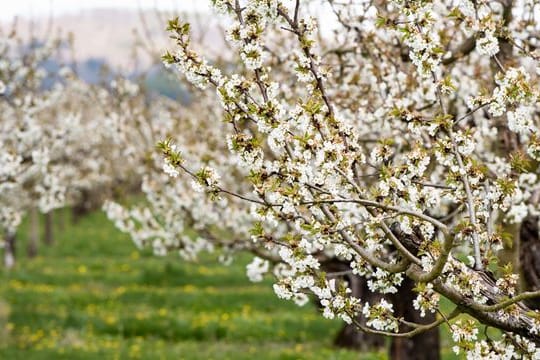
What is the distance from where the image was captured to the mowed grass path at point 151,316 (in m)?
12.2

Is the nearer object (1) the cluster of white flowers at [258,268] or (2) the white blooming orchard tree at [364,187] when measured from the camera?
(2) the white blooming orchard tree at [364,187]

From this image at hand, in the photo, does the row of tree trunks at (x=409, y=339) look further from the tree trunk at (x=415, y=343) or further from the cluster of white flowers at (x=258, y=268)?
the cluster of white flowers at (x=258, y=268)

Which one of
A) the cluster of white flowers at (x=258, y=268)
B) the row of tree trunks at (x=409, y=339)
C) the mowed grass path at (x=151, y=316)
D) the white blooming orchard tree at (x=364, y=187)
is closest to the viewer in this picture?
the white blooming orchard tree at (x=364, y=187)

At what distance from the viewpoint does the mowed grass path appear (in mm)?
12195

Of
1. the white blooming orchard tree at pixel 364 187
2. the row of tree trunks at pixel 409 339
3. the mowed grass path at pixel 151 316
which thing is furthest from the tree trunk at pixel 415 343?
the white blooming orchard tree at pixel 364 187

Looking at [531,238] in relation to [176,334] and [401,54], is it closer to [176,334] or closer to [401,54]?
[401,54]

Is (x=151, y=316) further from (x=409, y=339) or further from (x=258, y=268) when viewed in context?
(x=258, y=268)

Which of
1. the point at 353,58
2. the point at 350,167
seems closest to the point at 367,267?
the point at 350,167

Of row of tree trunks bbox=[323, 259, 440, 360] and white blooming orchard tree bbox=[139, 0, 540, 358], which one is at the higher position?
white blooming orchard tree bbox=[139, 0, 540, 358]

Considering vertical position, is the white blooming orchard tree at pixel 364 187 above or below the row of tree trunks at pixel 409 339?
above

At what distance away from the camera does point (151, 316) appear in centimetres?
1446

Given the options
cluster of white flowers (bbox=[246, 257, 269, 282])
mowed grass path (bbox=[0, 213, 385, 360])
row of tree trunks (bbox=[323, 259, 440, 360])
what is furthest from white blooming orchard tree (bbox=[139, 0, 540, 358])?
mowed grass path (bbox=[0, 213, 385, 360])

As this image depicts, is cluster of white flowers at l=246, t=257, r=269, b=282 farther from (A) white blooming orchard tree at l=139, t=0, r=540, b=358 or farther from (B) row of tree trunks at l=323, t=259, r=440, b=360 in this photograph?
(A) white blooming orchard tree at l=139, t=0, r=540, b=358

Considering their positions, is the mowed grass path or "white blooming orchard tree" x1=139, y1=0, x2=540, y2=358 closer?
"white blooming orchard tree" x1=139, y1=0, x2=540, y2=358
